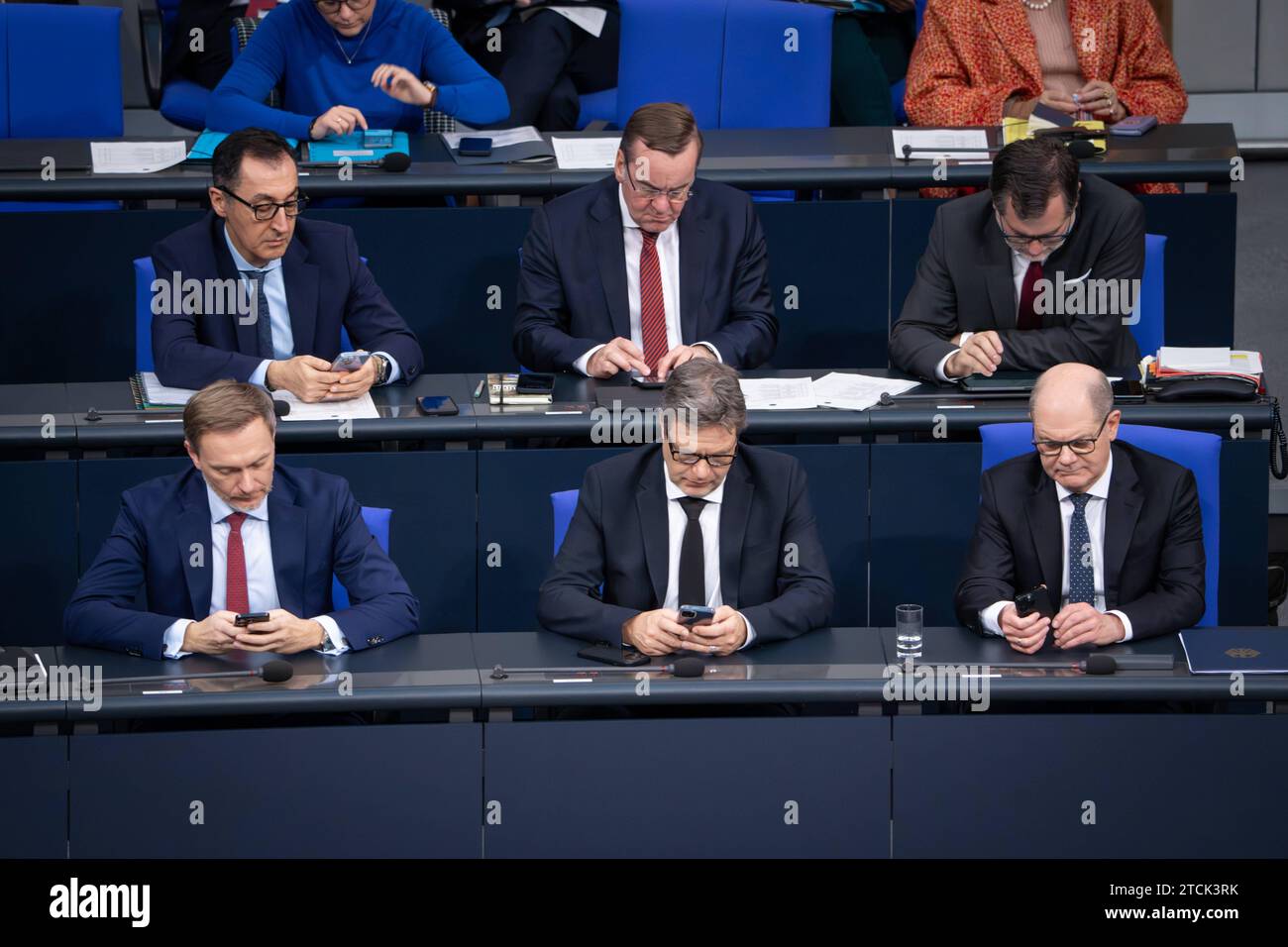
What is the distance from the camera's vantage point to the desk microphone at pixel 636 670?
3184mm

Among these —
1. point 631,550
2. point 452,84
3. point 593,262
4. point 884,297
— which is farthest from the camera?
point 452,84

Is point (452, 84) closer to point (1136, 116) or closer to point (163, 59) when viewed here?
point (163, 59)

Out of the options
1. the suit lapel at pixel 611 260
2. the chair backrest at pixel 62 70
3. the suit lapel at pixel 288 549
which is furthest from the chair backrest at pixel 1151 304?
the chair backrest at pixel 62 70

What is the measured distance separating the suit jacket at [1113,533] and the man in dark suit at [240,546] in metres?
Answer: 1.16

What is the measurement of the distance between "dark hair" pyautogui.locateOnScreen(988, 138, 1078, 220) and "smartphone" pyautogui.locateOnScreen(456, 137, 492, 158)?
5.31ft

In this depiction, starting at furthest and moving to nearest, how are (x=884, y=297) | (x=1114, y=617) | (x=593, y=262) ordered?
(x=884, y=297), (x=593, y=262), (x=1114, y=617)

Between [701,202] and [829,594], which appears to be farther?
[701,202]

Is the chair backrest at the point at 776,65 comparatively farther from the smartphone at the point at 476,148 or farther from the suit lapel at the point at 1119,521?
the suit lapel at the point at 1119,521

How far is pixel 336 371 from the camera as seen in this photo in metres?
4.33

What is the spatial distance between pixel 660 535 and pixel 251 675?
90cm

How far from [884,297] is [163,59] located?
9.04ft

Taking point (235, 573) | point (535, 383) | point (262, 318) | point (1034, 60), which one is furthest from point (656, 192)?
point (1034, 60)

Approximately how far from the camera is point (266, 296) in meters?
4.59

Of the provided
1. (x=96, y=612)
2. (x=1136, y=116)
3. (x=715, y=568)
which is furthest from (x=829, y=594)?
(x=1136, y=116)
